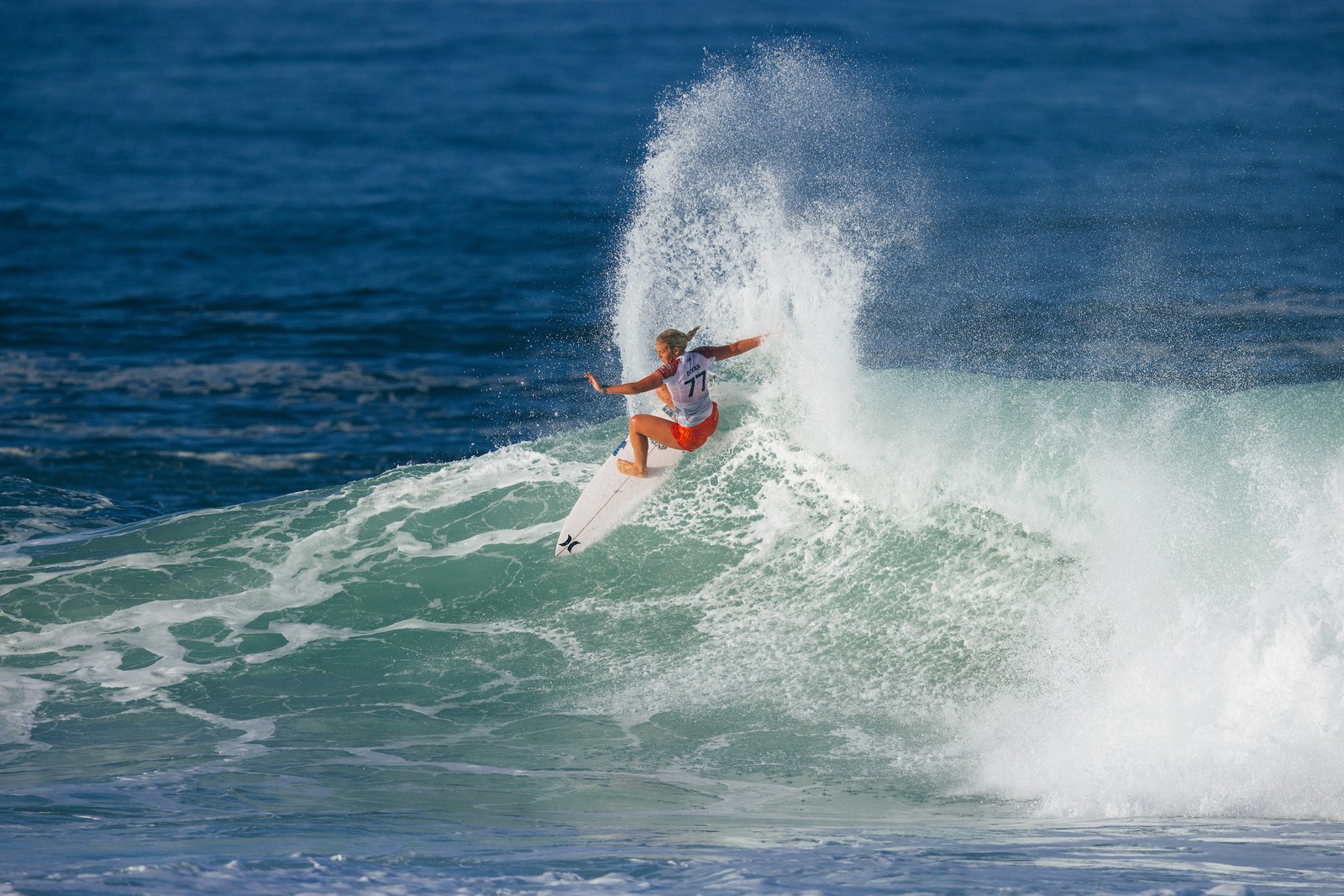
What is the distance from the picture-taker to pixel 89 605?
11281 millimetres

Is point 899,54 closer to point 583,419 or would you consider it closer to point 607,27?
point 607,27

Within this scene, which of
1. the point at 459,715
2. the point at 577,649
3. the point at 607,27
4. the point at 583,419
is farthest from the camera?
the point at 607,27

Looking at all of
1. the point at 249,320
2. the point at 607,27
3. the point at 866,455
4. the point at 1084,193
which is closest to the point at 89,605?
the point at 866,455

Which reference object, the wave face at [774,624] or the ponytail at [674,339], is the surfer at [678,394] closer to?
the ponytail at [674,339]

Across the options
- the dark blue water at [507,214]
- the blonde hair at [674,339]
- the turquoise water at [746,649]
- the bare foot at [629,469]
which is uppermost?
the dark blue water at [507,214]

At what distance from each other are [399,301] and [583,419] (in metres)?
8.03

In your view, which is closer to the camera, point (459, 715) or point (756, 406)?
point (459, 715)

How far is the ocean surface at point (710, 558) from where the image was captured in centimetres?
747

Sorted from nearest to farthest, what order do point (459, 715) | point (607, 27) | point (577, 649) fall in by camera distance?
point (459, 715) < point (577, 649) < point (607, 27)

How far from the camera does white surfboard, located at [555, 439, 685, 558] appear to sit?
448 inches

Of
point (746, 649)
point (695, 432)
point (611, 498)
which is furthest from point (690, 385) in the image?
point (746, 649)

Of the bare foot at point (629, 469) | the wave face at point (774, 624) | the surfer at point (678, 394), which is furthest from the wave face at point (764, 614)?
the surfer at point (678, 394)

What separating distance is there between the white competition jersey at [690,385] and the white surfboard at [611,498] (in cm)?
59

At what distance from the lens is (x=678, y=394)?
1088cm
